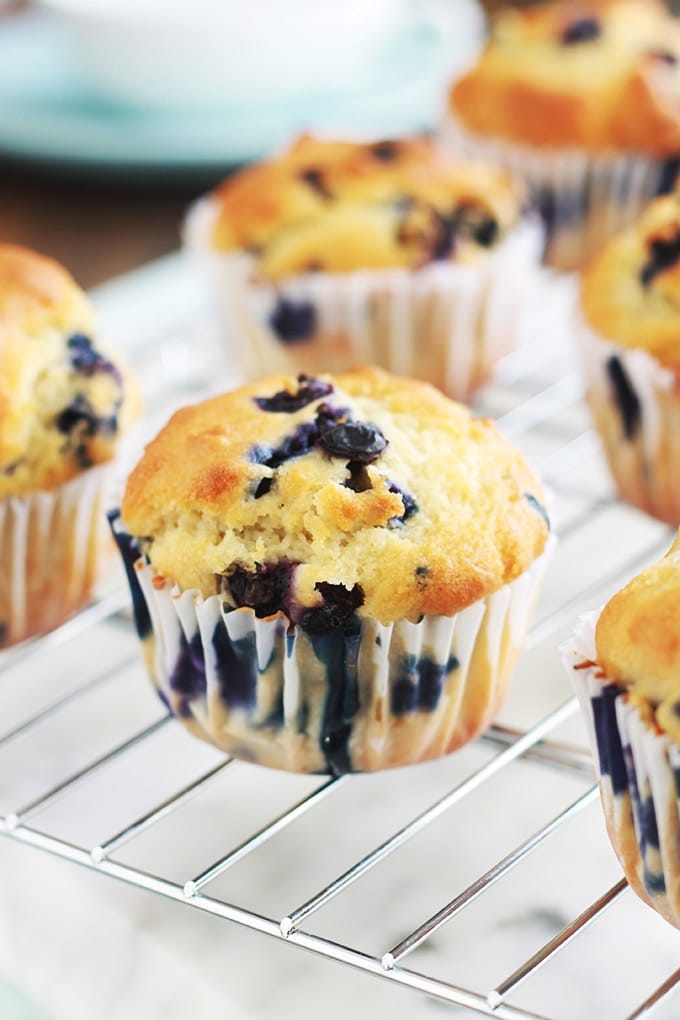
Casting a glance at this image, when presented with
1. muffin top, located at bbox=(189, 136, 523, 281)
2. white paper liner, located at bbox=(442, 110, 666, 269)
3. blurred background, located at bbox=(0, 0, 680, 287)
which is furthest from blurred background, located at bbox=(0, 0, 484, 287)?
muffin top, located at bbox=(189, 136, 523, 281)

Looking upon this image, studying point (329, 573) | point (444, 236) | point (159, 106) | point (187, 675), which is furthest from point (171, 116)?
point (329, 573)

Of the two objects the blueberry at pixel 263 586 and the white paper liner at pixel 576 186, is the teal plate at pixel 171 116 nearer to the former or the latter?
the white paper liner at pixel 576 186

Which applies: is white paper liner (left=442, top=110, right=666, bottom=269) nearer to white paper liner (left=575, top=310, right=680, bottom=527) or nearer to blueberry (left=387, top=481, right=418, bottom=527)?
white paper liner (left=575, top=310, right=680, bottom=527)

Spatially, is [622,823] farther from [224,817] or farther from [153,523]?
[153,523]

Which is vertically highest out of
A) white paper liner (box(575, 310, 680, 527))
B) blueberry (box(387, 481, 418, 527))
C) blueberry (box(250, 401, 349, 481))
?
blueberry (box(250, 401, 349, 481))

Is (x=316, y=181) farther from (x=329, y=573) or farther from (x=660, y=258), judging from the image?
(x=329, y=573)

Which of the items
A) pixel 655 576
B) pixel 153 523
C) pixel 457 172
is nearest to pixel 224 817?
pixel 153 523
